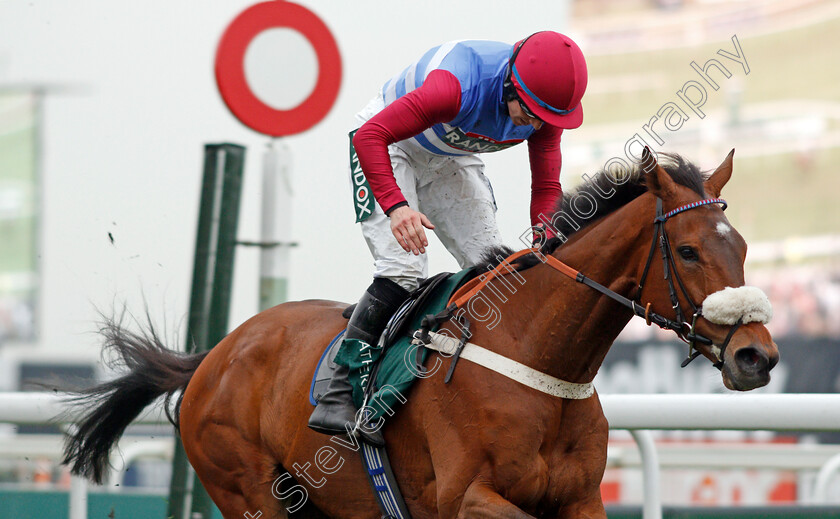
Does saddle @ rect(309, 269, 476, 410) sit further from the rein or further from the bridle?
the bridle

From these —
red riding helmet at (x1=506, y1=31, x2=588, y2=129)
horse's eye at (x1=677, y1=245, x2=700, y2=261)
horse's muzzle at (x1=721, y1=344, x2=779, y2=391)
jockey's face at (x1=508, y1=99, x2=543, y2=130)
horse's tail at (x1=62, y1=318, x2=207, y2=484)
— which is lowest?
horse's tail at (x1=62, y1=318, x2=207, y2=484)

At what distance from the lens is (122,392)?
4230mm

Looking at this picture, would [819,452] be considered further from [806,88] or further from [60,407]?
[806,88]

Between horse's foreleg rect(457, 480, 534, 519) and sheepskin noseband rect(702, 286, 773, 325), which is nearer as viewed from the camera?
sheepskin noseband rect(702, 286, 773, 325)

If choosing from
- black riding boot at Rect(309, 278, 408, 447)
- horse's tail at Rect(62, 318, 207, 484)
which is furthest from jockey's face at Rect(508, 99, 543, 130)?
horse's tail at Rect(62, 318, 207, 484)

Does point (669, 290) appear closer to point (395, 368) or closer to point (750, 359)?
point (750, 359)

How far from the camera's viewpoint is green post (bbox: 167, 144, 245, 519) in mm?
4203

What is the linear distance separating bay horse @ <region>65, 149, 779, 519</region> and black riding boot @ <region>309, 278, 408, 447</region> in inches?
4.9

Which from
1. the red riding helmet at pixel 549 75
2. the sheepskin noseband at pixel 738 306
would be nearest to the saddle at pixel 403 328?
the red riding helmet at pixel 549 75

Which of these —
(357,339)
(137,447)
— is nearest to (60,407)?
(357,339)

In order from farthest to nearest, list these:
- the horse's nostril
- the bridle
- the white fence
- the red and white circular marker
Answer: the red and white circular marker
the white fence
the bridle
the horse's nostril

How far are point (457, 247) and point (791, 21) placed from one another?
17425 millimetres

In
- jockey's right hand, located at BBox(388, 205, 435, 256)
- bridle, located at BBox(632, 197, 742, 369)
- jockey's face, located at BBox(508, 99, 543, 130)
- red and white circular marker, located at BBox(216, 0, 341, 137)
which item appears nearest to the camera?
bridle, located at BBox(632, 197, 742, 369)

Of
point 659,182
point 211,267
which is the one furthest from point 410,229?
point 211,267
